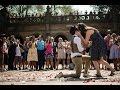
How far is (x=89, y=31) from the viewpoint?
33.4 feet

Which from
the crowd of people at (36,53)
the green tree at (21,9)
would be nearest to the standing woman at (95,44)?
the crowd of people at (36,53)

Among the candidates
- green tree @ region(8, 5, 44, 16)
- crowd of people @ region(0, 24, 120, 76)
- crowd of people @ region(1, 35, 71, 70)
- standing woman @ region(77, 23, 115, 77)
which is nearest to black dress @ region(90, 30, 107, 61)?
standing woman @ region(77, 23, 115, 77)

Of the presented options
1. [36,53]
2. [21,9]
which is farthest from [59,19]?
[36,53]

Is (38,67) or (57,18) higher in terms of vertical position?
(57,18)

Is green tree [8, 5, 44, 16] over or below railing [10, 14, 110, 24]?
over

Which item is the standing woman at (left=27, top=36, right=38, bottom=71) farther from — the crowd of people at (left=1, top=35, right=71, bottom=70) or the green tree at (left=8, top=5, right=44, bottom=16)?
the green tree at (left=8, top=5, right=44, bottom=16)

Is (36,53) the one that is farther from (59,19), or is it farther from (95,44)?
(59,19)

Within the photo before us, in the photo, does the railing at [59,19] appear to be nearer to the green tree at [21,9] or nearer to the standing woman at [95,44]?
the green tree at [21,9]

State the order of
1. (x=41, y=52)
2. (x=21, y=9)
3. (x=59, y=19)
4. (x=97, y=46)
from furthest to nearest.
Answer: (x=21, y=9)
(x=59, y=19)
(x=41, y=52)
(x=97, y=46)
